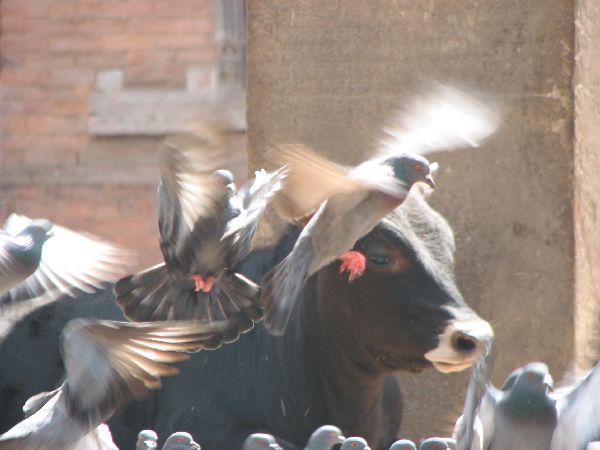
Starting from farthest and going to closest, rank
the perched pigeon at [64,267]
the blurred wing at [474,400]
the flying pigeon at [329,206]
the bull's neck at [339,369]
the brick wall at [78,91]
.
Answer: the brick wall at [78,91]
the perched pigeon at [64,267]
the bull's neck at [339,369]
the flying pigeon at [329,206]
the blurred wing at [474,400]

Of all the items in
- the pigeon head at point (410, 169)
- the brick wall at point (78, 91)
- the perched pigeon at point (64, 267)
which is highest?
the pigeon head at point (410, 169)

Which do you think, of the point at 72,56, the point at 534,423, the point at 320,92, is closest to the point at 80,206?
the point at 72,56

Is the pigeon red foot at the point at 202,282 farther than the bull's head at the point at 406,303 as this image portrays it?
No

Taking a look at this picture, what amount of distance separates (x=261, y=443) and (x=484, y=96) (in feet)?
6.23

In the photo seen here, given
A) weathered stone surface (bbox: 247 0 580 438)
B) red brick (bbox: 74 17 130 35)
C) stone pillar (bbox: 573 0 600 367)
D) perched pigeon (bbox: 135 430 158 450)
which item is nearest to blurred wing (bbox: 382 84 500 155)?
weathered stone surface (bbox: 247 0 580 438)

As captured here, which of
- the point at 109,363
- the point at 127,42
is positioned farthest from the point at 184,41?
the point at 109,363

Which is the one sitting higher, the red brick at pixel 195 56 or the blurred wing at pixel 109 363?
the blurred wing at pixel 109 363

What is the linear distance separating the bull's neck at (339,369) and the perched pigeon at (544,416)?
34.6 inches

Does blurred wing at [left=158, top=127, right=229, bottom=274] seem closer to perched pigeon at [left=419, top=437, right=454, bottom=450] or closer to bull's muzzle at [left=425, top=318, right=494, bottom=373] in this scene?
bull's muzzle at [left=425, top=318, right=494, bottom=373]

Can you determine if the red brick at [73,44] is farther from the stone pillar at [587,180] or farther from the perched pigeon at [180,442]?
the perched pigeon at [180,442]

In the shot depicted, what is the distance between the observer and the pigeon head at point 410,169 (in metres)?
6.07

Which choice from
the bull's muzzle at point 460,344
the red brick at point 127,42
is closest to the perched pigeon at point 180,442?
the bull's muzzle at point 460,344

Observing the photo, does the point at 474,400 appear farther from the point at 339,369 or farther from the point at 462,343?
the point at 339,369

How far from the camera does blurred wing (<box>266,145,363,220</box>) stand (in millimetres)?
6074
